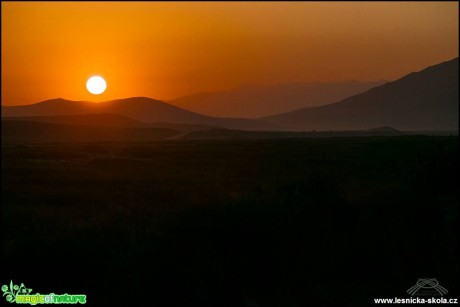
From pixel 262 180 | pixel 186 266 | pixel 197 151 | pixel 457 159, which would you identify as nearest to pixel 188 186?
pixel 262 180

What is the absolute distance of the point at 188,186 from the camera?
119 feet

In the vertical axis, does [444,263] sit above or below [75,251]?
below

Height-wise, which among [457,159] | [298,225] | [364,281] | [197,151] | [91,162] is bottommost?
[364,281]

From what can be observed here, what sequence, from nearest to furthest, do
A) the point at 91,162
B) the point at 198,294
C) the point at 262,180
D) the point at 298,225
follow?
the point at 198,294, the point at 298,225, the point at 262,180, the point at 91,162

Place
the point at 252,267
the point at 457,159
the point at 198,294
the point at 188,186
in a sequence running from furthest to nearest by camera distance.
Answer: the point at 188,186 < the point at 457,159 < the point at 252,267 < the point at 198,294

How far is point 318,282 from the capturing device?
37.1 feet

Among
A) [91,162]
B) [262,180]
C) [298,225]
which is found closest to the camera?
[298,225]

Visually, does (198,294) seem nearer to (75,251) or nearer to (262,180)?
(75,251)

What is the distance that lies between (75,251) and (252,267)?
4863mm

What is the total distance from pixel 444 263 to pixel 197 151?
58519 millimetres

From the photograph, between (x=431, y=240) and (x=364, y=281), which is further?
(x=431, y=240)

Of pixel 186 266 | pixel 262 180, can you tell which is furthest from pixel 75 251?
pixel 262 180

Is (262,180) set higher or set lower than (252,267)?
higher

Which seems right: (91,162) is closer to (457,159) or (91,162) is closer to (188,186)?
(188,186)
